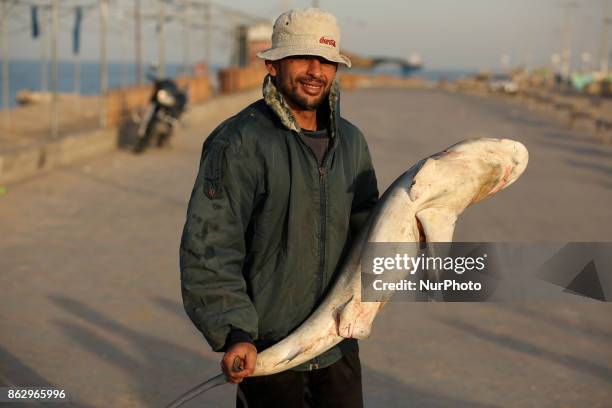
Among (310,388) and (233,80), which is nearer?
(310,388)

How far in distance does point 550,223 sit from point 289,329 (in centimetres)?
843

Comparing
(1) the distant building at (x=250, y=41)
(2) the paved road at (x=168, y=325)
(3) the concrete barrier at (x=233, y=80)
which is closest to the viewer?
(2) the paved road at (x=168, y=325)

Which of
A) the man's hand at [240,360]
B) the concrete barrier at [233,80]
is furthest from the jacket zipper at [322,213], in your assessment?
the concrete barrier at [233,80]

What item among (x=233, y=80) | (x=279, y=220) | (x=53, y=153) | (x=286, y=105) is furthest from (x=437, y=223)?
(x=233, y=80)

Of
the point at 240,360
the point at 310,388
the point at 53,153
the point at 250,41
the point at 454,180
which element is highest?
the point at 454,180

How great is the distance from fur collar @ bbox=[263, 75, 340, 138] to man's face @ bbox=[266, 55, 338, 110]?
0.14ft

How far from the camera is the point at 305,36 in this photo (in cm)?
326

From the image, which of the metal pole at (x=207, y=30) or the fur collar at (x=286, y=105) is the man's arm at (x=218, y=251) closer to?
the fur collar at (x=286, y=105)

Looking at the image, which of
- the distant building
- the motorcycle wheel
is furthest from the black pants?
the distant building

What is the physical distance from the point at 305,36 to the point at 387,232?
2.34 ft

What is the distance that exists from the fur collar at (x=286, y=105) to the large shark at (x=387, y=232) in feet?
1.04

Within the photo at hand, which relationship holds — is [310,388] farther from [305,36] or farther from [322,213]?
[305,36]

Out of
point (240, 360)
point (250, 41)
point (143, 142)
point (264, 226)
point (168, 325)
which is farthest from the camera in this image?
point (250, 41)

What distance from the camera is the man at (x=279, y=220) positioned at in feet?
10.3
